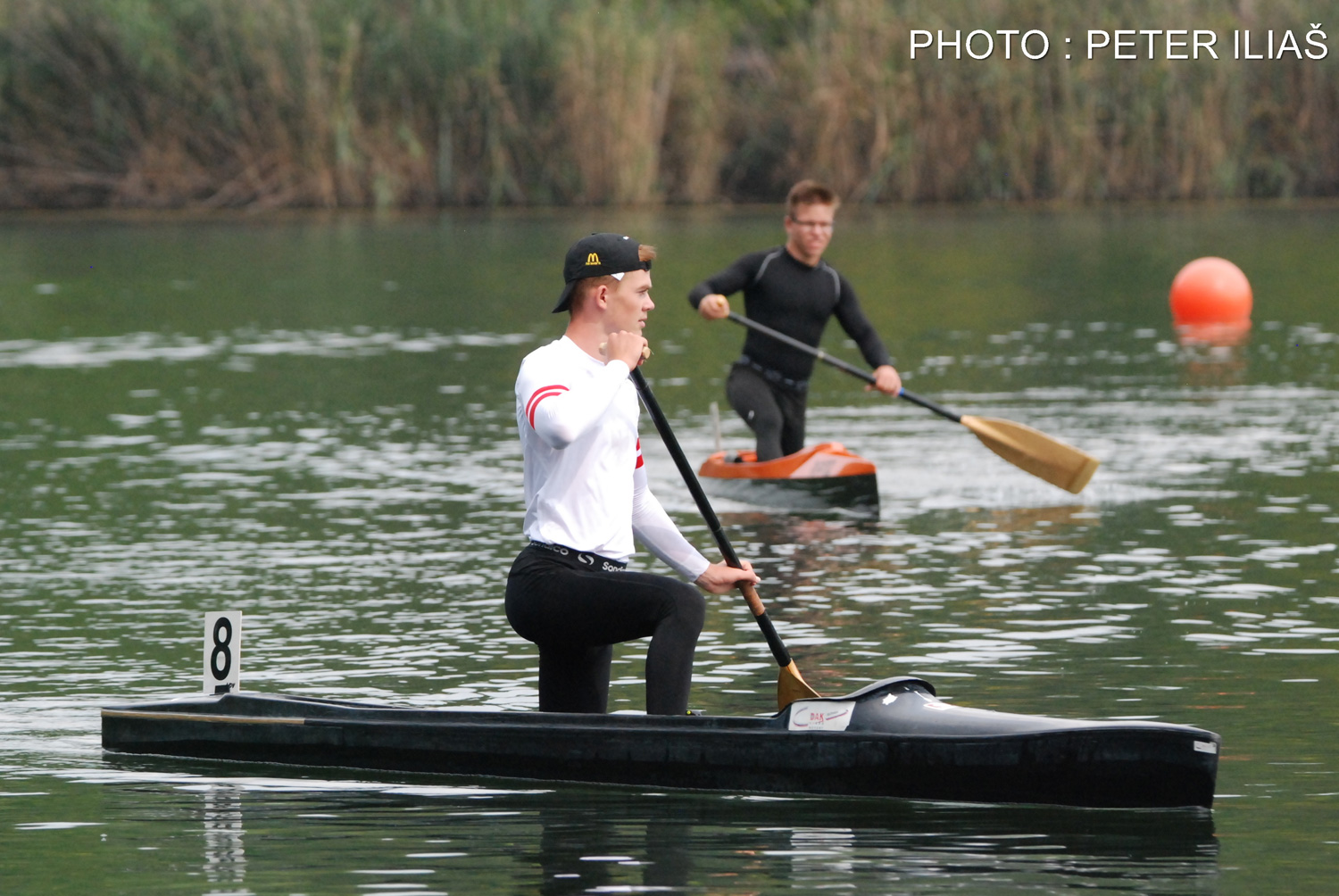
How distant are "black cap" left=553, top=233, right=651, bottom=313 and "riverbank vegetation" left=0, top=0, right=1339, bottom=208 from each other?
2814 centimetres

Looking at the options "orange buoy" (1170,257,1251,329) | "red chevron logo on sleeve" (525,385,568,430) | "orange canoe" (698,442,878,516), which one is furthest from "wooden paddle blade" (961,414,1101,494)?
"orange buoy" (1170,257,1251,329)

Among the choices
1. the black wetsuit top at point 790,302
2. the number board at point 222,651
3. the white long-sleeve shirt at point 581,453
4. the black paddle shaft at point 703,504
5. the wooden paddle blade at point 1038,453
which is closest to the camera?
the white long-sleeve shirt at point 581,453

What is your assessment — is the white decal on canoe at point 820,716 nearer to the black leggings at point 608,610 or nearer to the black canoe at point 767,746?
the black canoe at point 767,746

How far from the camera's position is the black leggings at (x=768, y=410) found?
13.2m

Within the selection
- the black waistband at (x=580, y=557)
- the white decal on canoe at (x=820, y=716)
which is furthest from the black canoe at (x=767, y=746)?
the black waistband at (x=580, y=557)

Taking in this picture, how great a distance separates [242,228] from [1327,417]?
22723 millimetres

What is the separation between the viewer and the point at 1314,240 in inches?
1173

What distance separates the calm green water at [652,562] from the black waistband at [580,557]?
70 centimetres

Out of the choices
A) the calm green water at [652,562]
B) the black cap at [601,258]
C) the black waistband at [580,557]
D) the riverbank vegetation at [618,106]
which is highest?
the riverbank vegetation at [618,106]

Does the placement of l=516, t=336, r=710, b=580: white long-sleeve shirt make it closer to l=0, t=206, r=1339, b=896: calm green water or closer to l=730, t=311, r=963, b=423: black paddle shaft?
l=0, t=206, r=1339, b=896: calm green water

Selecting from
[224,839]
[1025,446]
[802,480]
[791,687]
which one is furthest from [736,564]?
[1025,446]

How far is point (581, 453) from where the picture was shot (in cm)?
673

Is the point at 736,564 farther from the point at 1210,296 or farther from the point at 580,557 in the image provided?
the point at 1210,296

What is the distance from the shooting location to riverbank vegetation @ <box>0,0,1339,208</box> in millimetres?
34688
